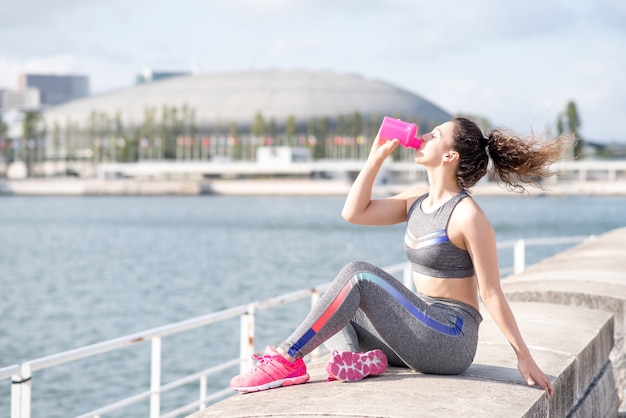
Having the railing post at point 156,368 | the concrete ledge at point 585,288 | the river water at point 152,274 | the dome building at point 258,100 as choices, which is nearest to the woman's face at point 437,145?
the railing post at point 156,368

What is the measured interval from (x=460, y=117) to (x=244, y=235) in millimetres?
50284

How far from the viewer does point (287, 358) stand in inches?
151

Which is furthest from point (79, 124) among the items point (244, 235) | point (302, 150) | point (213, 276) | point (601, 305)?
point (601, 305)

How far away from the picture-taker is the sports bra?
3889 mm

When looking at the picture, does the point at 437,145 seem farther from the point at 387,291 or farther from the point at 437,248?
the point at 387,291

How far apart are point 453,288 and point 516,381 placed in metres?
0.44

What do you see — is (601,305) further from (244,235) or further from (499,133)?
(244,235)

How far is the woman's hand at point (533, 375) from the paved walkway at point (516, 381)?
0.11 ft

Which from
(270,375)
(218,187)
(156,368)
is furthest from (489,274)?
(218,187)

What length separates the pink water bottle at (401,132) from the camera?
155 inches

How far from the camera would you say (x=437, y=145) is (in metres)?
4.01

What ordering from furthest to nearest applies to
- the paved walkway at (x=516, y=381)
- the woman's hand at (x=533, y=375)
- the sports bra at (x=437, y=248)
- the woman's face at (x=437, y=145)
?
1. the woman's face at (x=437, y=145)
2. the sports bra at (x=437, y=248)
3. the woman's hand at (x=533, y=375)
4. the paved walkway at (x=516, y=381)

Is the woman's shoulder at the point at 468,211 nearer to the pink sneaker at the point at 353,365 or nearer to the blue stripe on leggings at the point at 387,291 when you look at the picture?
the blue stripe on leggings at the point at 387,291

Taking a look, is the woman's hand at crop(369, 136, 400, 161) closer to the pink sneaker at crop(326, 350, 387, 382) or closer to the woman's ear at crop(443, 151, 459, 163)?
the woman's ear at crop(443, 151, 459, 163)
